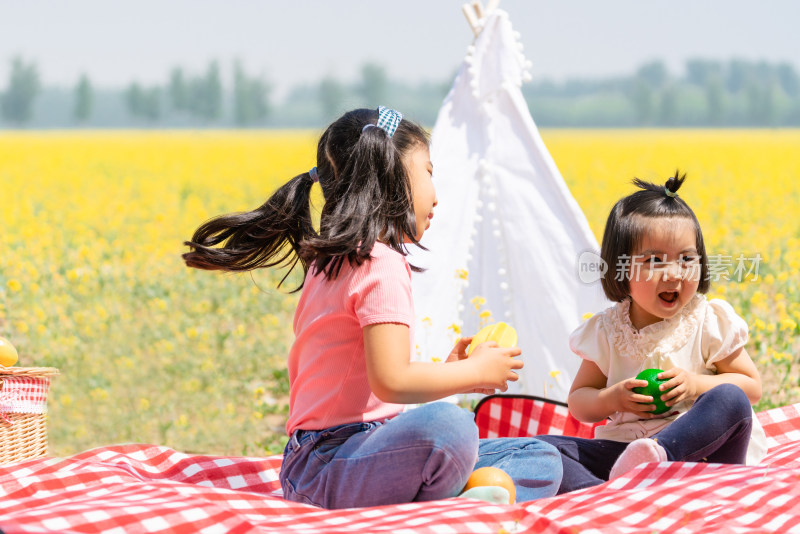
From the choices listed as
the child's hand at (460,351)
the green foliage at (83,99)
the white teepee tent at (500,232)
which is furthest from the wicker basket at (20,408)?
the green foliage at (83,99)

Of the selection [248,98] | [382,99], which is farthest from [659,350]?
[248,98]

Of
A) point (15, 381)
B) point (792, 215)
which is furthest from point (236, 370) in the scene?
point (792, 215)

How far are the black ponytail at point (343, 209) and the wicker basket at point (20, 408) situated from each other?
62cm

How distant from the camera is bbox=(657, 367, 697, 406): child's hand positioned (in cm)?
238

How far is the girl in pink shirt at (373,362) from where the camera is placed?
2.05 metres

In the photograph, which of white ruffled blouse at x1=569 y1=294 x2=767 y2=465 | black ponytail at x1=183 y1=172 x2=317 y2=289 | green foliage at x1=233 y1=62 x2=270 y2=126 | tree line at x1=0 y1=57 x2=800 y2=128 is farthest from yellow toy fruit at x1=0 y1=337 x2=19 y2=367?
green foliage at x1=233 y1=62 x2=270 y2=126

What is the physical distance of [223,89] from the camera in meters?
41.2

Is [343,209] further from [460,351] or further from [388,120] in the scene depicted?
[460,351]

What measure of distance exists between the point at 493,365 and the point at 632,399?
1.60 feet

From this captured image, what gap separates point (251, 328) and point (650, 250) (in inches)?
158

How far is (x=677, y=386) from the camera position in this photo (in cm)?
240

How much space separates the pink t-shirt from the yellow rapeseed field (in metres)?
0.53

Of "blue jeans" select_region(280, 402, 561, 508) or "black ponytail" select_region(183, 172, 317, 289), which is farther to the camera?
"black ponytail" select_region(183, 172, 317, 289)

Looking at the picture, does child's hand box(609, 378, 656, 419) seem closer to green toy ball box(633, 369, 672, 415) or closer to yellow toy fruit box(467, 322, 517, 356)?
green toy ball box(633, 369, 672, 415)
